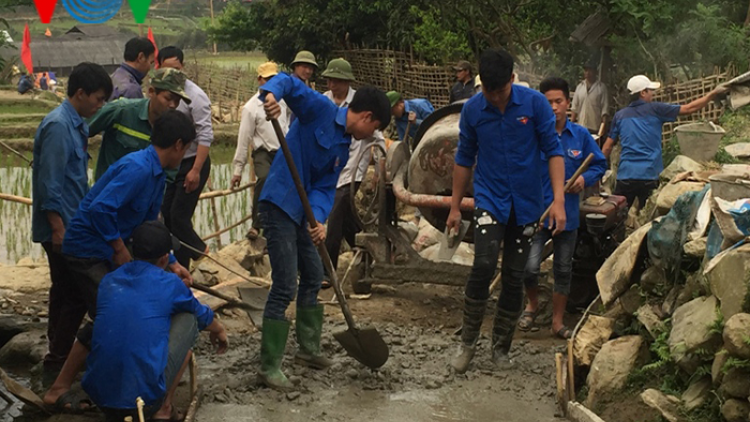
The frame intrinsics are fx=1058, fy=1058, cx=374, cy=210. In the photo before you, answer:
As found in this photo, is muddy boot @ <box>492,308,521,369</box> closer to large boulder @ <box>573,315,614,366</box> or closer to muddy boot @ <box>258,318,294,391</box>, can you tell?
large boulder @ <box>573,315,614,366</box>

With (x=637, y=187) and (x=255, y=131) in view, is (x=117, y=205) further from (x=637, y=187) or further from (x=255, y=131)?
(x=637, y=187)

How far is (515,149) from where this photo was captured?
250 inches

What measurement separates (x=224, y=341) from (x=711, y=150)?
5960 mm

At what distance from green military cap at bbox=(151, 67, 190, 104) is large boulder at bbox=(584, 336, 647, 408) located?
3054mm

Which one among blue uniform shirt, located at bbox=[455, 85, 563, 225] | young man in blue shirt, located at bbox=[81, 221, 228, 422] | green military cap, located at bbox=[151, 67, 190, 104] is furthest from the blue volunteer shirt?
blue uniform shirt, located at bbox=[455, 85, 563, 225]

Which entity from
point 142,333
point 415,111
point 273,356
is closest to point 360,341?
point 273,356

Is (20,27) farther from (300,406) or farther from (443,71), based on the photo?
(300,406)

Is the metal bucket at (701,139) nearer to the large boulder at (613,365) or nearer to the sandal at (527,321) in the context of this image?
the sandal at (527,321)

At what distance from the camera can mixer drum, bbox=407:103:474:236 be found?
26.4 ft

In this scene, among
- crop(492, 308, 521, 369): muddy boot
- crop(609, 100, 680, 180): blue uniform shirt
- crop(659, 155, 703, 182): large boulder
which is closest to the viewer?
crop(492, 308, 521, 369): muddy boot

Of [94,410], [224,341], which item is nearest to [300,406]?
[224,341]

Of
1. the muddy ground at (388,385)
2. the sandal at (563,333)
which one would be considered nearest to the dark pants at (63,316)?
the muddy ground at (388,385)

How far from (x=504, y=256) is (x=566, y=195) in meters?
0.99

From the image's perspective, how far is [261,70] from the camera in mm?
10211
